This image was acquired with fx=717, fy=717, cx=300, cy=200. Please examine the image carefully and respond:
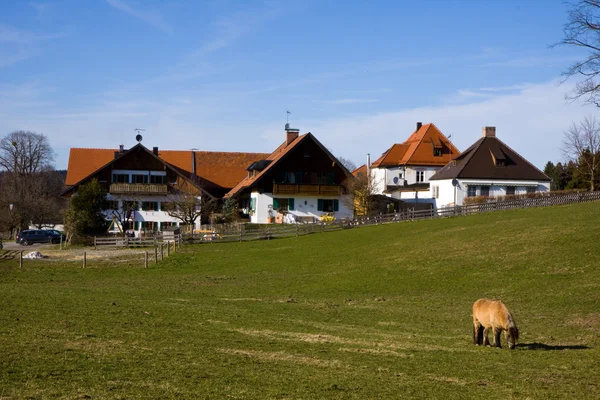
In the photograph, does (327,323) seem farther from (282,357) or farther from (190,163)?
(190,163)

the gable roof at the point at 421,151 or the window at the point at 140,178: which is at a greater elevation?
the gable roof at the point at 421,151

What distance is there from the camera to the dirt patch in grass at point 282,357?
1281 cm

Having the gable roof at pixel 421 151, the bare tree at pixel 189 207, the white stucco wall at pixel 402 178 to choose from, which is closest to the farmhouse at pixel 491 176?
the white stucco wall at pixel 402 178

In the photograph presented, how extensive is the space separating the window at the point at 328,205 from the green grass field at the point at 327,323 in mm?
33262

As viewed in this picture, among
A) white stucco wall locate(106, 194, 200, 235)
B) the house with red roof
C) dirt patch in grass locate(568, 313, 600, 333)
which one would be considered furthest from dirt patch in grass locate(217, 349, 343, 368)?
the house with red roof

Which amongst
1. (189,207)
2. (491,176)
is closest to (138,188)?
(189,207)

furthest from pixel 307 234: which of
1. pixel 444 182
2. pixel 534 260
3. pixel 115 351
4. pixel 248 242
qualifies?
pixel 115 351

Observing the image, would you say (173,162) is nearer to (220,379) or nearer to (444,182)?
(444,182)

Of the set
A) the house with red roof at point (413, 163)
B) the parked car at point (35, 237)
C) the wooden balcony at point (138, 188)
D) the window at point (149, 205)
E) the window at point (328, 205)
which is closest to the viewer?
the parked car at point (35, 237)

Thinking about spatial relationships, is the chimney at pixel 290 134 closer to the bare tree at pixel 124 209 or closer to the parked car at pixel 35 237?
the bare tree at pixel 124 209

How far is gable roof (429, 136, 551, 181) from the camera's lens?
73.8 meters

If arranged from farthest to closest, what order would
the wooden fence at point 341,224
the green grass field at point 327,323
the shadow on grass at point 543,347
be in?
the wooden fence at point 341,224
the shadow on grass at point 543,347
the green grass field at point 327,323

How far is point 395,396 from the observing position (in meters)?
10.3

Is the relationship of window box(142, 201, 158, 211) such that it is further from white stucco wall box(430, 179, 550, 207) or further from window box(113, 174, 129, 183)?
white stucco wall box(430, 179, 550, 207)
